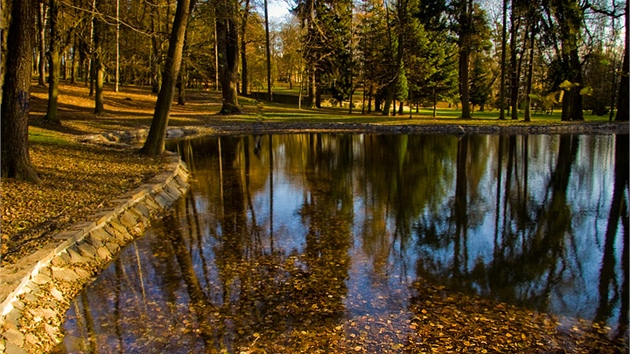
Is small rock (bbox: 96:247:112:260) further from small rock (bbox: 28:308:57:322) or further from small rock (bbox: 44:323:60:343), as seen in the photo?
small rock (bbox: 44:323:60:343)

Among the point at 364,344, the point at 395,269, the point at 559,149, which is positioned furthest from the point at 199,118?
the point at 364,344

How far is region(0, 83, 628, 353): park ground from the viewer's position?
685cm

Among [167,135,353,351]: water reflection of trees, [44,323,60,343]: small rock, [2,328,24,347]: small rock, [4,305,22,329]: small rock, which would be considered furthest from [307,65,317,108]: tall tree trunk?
[2,328,24,347]: small rock

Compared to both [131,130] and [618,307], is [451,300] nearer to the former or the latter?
[618,307]

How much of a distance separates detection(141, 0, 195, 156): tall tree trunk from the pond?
2.26 m

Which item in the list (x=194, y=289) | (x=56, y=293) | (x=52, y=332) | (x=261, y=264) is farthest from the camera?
(x=261, y=264)

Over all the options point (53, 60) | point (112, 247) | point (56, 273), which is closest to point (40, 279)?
point (56, 273)

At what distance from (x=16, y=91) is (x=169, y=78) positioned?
5.55 m

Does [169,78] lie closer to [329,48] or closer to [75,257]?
[75,257]

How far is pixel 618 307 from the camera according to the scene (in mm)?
5785

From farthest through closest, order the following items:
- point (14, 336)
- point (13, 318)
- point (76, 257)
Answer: point (76, 257)
point (13, 318)
point (14, 336)

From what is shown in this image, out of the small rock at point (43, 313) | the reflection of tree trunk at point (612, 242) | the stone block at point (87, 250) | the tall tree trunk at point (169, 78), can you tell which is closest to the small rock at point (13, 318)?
the small rock at point (43, 313)

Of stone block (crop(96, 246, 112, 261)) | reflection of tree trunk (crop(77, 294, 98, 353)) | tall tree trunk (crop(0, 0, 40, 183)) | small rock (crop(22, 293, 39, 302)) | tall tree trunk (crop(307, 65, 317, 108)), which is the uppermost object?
tall tree trunk (crop(307, 65, 317, 108))

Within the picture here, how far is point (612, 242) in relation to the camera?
823 cm
